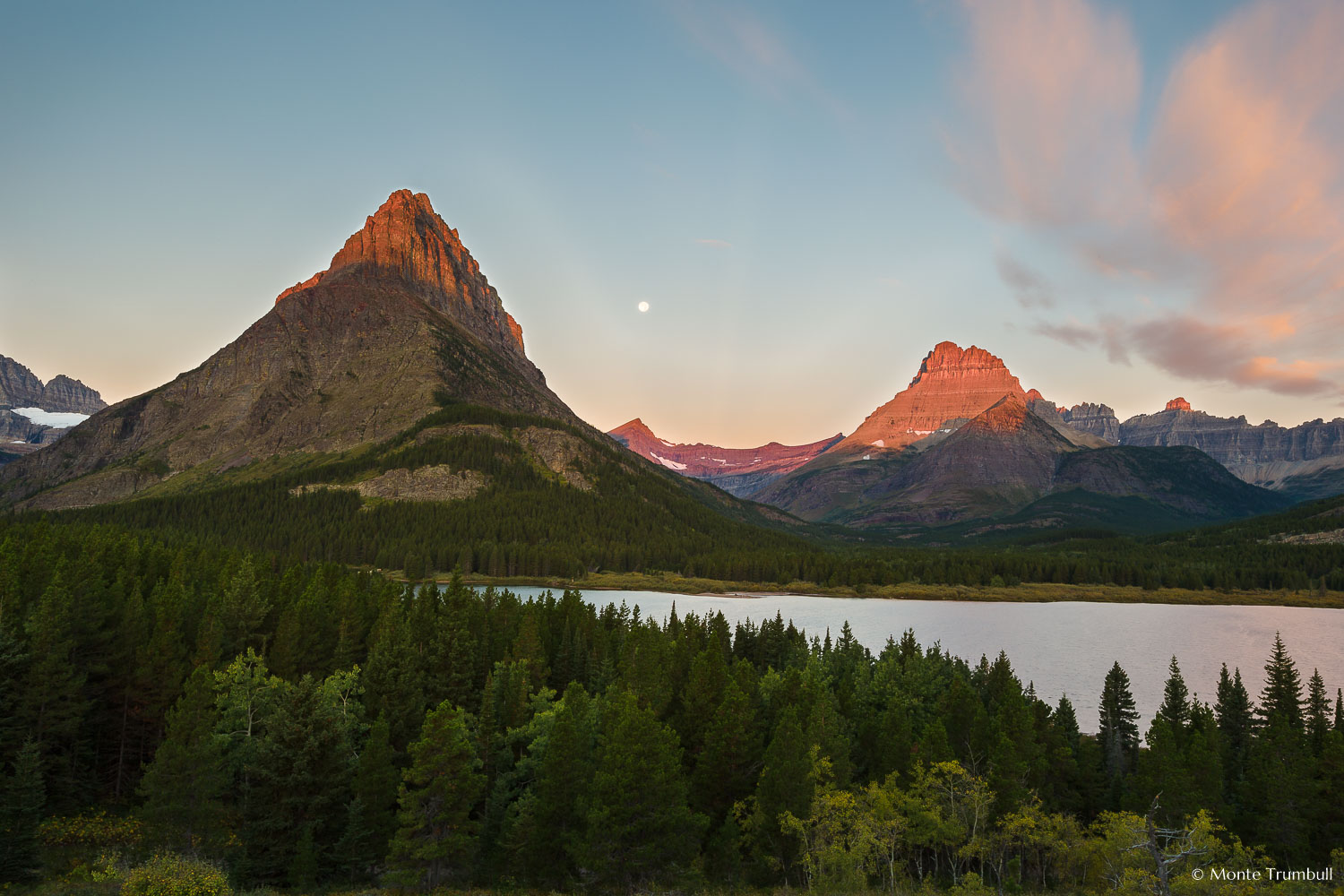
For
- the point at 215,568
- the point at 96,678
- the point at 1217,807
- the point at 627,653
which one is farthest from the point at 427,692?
the point at 1217,807

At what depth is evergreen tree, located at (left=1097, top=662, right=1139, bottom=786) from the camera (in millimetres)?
80812

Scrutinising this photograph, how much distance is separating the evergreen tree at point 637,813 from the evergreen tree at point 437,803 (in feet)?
29.4

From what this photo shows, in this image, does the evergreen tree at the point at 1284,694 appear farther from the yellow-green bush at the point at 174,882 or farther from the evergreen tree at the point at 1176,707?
the yellow-green bush at the point at 174,882

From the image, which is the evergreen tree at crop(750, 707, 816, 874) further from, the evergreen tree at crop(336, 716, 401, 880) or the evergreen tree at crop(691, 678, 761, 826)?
the evergreen tree at crop(336, 716, 401, 880)

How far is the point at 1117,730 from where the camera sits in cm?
8381

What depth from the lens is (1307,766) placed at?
62.8 meters

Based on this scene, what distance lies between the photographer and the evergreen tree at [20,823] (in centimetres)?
4084

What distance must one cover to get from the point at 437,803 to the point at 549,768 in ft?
28.2

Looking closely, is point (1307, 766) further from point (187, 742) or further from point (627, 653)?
point (187, 742)

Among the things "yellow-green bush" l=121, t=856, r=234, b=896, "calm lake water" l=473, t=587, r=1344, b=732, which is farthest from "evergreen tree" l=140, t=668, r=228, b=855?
"calm lake water" l=473, t=587, r=1344, b=732

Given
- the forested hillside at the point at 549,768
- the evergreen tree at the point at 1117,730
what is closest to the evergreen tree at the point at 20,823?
the forested hillside at the point at 549,768

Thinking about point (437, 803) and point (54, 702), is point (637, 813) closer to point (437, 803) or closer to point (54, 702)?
point (437, 803)

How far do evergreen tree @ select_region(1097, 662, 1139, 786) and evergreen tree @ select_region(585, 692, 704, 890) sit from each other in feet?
175

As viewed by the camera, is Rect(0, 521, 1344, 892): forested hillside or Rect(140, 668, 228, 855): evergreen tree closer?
Rect(140, 668, 228, 855): evergreen tree
